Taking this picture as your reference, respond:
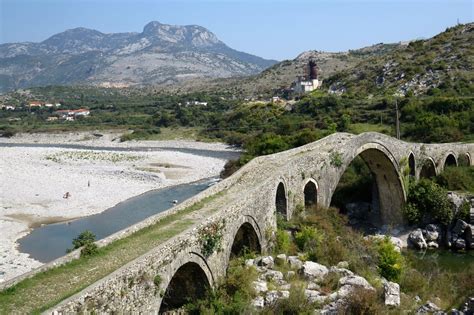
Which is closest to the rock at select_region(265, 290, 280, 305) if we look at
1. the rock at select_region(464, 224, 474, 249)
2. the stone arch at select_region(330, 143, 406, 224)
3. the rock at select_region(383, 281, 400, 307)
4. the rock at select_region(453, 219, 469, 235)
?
the rock at select_region(383, 281, 400, 307)

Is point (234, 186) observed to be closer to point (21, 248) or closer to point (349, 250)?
point (349, 250)

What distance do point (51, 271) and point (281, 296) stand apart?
5410mm

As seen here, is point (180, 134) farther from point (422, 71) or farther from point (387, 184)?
point (387, 184)

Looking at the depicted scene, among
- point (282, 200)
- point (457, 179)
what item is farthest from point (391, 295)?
point (457, 179)

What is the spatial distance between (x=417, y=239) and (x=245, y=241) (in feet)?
46.5

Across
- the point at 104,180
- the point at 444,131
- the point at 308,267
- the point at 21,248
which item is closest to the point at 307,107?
the point at 444,131

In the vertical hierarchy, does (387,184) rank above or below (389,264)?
above

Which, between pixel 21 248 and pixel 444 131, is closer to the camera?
pixel 21 248

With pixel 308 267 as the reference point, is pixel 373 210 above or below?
below

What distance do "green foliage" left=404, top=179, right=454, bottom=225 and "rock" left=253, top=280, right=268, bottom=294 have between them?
1753 cm

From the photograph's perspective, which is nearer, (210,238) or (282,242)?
(210,238)

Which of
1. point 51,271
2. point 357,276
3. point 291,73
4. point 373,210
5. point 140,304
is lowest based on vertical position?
point 373,210

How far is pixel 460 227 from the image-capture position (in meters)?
26.2

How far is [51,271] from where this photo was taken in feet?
32.8
